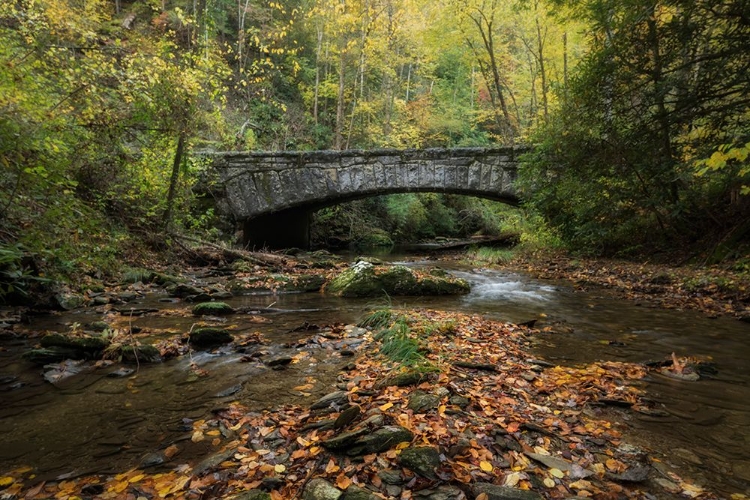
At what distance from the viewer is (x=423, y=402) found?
2514mm

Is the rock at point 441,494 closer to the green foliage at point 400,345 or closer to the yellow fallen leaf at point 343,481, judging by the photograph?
Result: the yellow fallen leaf at point 343,481

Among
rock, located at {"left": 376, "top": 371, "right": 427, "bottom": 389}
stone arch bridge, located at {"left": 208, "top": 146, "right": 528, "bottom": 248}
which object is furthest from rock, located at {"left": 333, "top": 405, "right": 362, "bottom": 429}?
stone arch bridge, located at {"left": 208, "top": 146, "right": 528, "bottom": 248}

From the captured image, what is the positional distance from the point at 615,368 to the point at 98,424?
3.75 metres

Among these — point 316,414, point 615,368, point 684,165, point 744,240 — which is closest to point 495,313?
point 615,368

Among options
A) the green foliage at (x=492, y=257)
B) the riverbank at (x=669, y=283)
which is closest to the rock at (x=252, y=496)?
the riverbank at (x=669, y=283)

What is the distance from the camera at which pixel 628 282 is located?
24.5 ft

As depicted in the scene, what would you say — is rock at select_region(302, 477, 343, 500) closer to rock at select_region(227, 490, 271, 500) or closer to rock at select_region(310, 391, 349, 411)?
rock at select_region(227, 490, 271, 500)

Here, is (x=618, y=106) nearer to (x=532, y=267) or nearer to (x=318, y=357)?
(x=532, y=267)

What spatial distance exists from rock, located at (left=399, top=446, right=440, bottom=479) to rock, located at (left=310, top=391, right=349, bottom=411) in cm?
78

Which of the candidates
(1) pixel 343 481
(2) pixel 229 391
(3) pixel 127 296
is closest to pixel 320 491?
(1) pixel 343 481

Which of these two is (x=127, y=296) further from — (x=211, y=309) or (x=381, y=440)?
(x=381, y=440)

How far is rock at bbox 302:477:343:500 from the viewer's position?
5.72 ft

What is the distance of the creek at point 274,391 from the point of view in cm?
220

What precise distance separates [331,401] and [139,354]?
198cm
